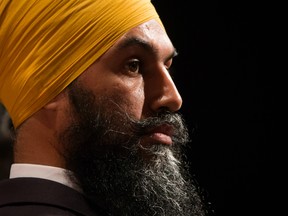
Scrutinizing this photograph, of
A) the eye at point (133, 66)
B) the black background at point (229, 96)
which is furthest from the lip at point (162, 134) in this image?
the black background at point (229, 96)

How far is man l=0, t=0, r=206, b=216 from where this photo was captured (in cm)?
152

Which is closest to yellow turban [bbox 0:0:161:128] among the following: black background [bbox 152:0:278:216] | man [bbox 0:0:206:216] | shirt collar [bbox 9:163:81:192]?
man [bbox 0:0:206:216]

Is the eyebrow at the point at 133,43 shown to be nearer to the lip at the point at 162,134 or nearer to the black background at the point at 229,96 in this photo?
the lip at the point at 162,134

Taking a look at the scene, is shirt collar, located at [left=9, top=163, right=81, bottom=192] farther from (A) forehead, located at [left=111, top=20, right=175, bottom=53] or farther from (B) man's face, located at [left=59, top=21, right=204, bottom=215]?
(A) forehead, located at [left=111, top=20, right=175, bottom=53]

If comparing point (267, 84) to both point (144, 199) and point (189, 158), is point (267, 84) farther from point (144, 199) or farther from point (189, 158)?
point (144, 199)

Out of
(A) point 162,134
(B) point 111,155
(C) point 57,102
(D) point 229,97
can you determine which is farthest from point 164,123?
(D) point 229,97

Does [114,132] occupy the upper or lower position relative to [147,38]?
lower

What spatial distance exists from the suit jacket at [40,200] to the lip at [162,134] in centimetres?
22

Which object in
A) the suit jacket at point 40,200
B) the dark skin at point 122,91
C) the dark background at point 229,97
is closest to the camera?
the suit jacket at point 40,200

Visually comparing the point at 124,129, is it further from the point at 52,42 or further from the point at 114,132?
the point at 52,42

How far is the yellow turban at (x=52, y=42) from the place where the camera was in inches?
60.8

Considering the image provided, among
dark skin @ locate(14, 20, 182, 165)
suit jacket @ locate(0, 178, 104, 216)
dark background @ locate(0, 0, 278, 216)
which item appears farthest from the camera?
dark background @ locate(0, 0, 278, 216)

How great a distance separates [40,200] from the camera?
1438 mm

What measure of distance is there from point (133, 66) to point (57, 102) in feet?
0.62
